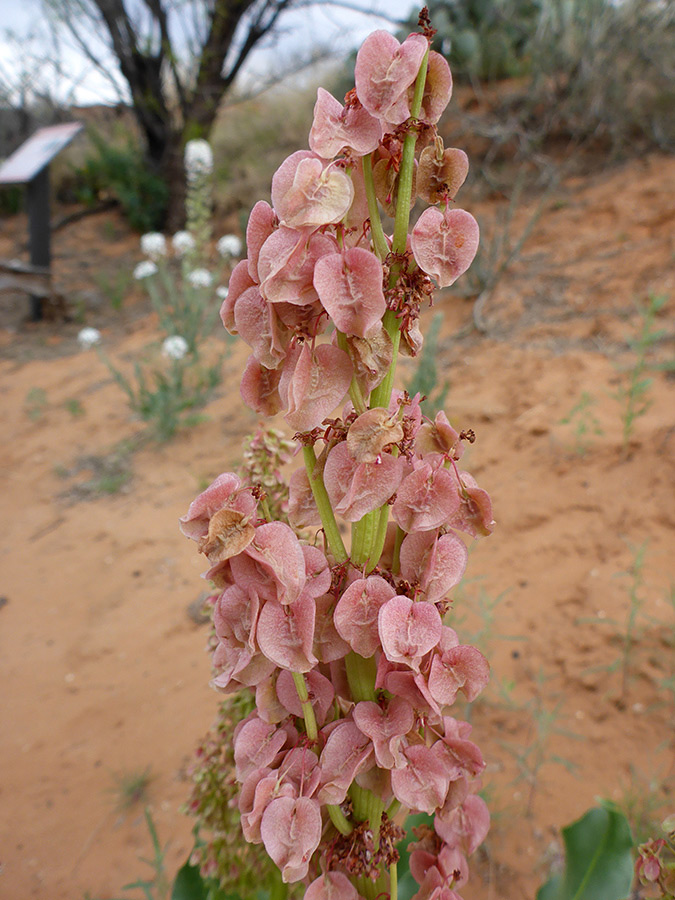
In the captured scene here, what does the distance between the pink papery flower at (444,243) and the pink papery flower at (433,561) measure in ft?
0.85

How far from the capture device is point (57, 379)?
197 inches

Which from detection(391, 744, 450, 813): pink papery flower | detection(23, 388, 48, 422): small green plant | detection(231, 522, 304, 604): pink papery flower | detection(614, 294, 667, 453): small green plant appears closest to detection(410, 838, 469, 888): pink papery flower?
detection(391, 744, 450, 813): pink papery flower

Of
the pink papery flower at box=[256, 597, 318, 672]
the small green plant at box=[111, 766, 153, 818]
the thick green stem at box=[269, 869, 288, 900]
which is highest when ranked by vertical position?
the pink papery flower at box=[256, 597, 318, 672]

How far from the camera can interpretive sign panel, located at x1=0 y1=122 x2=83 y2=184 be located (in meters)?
5.84

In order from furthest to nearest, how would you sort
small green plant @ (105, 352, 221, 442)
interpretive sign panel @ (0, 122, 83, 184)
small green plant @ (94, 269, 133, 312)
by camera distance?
1. small green plant @ (94, 269, 133, 312)
2. interpretive sign panel @ (0, 122, 83, 184)
3. small green plant @ (105, 352, 221, 442)

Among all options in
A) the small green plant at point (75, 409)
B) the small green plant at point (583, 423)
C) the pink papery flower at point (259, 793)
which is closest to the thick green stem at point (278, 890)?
the pink papery flower at point (259, 793)

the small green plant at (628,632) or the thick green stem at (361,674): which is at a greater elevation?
the thick green stem at (361,674)

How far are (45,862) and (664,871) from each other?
1470mm

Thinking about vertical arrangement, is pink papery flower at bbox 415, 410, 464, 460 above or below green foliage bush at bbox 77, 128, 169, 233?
above

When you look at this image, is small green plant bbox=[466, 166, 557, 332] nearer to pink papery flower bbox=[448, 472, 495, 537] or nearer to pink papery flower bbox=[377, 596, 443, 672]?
pink papery flower bbox=[448, 472, 495, 537]

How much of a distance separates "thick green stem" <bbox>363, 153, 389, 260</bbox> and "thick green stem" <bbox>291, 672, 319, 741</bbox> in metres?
0.43

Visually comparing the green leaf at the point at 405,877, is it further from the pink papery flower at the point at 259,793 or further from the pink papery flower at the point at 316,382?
the pink papery flower at the point at 316,382

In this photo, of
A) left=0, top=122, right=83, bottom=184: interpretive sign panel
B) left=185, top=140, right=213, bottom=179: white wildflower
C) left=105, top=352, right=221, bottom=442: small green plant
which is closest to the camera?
left=105, top=352, right=221, bottom=442: small green plant

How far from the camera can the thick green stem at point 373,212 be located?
0.60 metres
